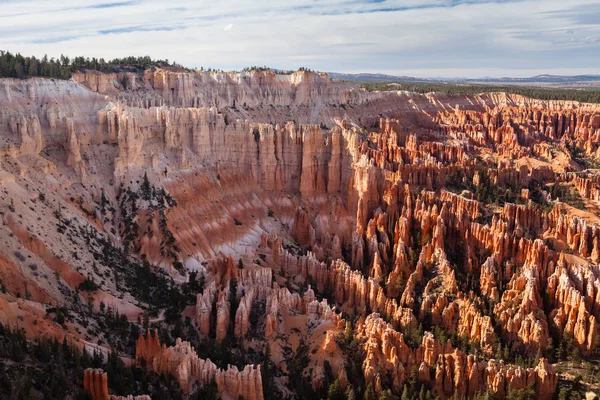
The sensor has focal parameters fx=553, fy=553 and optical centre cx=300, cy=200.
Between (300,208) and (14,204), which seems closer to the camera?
(14,204)

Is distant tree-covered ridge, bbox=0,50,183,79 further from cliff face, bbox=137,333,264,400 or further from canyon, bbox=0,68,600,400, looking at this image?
cliff face, bbox=137,333,264,400

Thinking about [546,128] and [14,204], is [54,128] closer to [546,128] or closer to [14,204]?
[14,204]

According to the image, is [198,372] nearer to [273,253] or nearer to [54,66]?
[273,253]

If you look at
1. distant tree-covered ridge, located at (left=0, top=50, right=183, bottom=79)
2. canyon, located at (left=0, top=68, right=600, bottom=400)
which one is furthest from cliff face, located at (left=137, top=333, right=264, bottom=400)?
distant tree-covered ridge, located at (left=0, top=50, right=183, bottom=79)

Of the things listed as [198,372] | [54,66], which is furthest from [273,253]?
[54,66]

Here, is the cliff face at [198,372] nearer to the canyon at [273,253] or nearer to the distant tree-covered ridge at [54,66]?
the canyon at [273,253]

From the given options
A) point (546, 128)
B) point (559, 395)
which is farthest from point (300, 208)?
point (546, 128)

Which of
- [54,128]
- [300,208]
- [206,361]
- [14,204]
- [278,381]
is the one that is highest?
[54,128]
